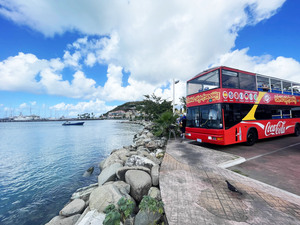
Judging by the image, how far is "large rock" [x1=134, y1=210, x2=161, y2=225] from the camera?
245 cm

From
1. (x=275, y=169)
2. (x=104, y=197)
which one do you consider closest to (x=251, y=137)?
(x=275, y=169)

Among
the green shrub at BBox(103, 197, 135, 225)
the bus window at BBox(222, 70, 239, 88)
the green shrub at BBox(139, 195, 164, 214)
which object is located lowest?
the green shrub at BBox(103, 197, 135, 225)

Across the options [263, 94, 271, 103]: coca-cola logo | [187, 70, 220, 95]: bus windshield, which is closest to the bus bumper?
[187, 70, 220, 95]: bus windshield

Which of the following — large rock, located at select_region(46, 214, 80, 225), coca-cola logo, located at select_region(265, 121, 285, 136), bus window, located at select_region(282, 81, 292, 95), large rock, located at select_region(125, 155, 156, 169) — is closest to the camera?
large rock, located at select_region(46, 214, 80, 225)

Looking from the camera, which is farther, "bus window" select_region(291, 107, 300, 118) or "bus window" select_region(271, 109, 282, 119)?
"bus window" select_region(291, 107, 300, 118)

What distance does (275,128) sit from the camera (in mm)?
9070

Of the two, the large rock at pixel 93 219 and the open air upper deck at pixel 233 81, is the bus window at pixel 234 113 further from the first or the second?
the large rock at pixel 93 219

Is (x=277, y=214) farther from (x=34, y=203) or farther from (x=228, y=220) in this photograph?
(x=34, y=203)

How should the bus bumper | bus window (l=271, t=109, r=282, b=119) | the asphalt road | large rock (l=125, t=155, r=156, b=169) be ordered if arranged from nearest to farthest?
the asphalt road, large rock (l=125, t=155, r=156, b=169), the bus bumper, bus window (l=271, t=109, r=282, b=119)

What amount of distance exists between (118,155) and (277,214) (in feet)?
22.5

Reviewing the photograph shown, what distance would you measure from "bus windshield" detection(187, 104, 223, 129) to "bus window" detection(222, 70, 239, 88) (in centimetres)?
126

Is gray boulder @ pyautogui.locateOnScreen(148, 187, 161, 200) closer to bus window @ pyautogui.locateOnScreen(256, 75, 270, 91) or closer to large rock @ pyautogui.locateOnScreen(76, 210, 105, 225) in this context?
large rock @ pyautogui.locateOnScreen(76, 210, 105, 225)

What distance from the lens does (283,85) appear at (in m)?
9.72

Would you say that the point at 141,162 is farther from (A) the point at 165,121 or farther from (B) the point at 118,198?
(A) the point at 165,121
